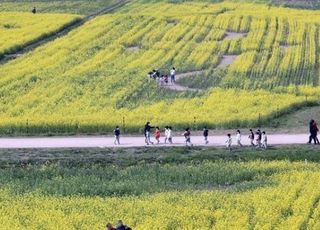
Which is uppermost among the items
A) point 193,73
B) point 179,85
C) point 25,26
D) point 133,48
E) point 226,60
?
point 25,26

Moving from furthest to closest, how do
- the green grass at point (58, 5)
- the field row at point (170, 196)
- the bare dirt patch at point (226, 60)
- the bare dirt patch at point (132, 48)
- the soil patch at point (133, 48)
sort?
the green grass at point (58, 5) → the soil patch at point (133, 48) → the bare dirt patch at point (132, 48) → the bare dirt patch at point (226, 60) → the field row at point (170, 196)

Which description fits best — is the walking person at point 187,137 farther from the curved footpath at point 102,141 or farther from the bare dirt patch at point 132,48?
the bare dirt patch at point 132,48

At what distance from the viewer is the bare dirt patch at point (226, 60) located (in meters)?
66.3

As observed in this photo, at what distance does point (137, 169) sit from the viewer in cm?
4088

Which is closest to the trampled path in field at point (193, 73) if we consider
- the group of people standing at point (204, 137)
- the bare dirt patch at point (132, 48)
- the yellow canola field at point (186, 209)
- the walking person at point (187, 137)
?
the bare dirt patch at point (132, 48)

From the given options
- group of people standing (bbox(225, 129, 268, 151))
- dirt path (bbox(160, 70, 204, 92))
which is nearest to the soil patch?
dirt path (bbox(160, 70, 204, 92))

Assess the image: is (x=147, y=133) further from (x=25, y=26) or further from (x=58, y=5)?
(x=58, y=5)

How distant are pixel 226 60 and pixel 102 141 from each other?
79.8 ft

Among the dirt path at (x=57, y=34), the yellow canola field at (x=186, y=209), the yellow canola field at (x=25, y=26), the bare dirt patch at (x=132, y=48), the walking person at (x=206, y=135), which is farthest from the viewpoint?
the yellow canola field at (x=25, y=26)

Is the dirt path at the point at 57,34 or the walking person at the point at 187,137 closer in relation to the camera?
the walking person at the point at 187,137

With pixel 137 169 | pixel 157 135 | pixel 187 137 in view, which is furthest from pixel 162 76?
pixel 137 169

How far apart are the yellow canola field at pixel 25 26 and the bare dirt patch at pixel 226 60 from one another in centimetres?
1755

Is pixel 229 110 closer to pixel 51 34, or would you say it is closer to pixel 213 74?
pixel 213 74

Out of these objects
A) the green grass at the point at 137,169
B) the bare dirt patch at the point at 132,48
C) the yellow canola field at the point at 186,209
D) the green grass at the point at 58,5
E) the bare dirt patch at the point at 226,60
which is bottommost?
the yellow canola field at the point at 186,209
